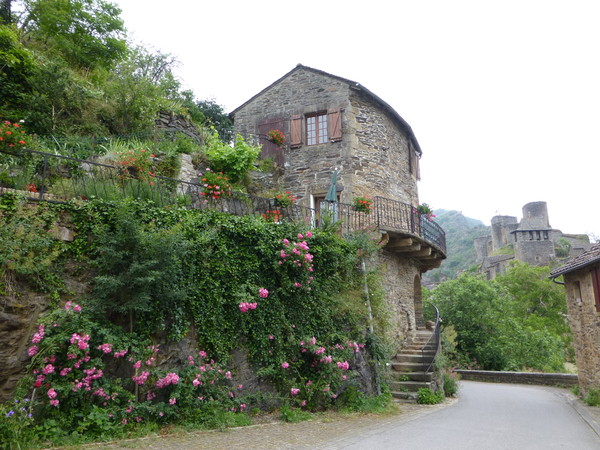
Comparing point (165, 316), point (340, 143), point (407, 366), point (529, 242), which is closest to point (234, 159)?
point (340, 143)

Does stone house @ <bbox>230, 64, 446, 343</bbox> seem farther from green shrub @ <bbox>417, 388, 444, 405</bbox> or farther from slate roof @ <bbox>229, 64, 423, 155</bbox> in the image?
green shrub @ <bbox>417, 388, 444, 405</bbox>

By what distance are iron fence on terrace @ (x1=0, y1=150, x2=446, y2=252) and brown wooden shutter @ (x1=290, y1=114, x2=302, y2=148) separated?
3354mm

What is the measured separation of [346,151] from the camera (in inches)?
526

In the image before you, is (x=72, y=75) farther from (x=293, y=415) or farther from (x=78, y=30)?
(x=293, y=415)

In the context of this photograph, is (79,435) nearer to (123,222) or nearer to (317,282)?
(123,222)

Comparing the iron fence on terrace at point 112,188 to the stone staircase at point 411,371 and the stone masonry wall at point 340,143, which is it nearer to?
the stone masonry wall at point 340,143

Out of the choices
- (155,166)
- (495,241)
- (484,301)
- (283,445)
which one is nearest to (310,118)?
(155,166)

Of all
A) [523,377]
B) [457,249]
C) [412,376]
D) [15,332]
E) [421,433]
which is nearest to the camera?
[15,332]

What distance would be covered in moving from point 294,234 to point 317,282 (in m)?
1.11

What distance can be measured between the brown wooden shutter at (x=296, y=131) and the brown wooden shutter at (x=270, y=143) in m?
0.38

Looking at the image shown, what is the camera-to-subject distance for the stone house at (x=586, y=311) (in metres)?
11.4

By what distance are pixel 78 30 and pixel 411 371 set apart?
51.1 feet

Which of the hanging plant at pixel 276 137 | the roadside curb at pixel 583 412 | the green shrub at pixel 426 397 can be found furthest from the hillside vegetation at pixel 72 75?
the roadside curb at pixel 583 412

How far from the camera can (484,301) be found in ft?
75.8
